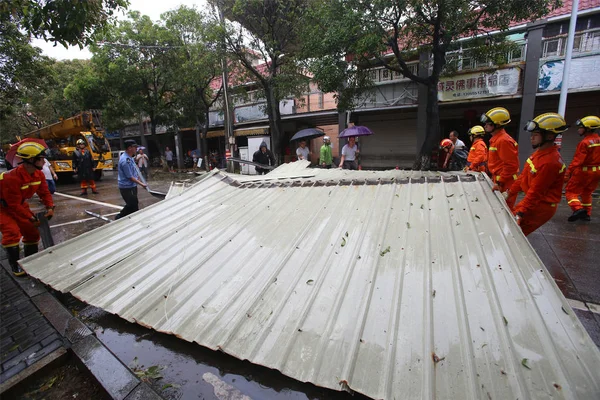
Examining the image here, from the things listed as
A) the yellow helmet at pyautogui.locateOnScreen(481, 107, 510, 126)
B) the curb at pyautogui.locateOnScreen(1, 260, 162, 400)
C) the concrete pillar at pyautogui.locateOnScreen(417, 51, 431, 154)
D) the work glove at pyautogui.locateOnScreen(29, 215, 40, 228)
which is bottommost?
the curb at pyautogui.locateOnScreen(1, 260, 162, 400)

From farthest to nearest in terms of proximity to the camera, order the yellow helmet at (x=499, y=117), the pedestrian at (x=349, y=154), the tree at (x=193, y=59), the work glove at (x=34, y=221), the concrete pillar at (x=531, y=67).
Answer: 1. the tree at (x=193, y=59)
2. the concrete pillar at (x=531, y=67)
3. the pedestrian at (x=349, y=154)
4. the yellow helmet at (x=499, y=117)
5. the work glove at (x=34, y=221)

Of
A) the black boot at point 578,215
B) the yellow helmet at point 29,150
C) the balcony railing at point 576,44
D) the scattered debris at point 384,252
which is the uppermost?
the balcony railing at point 576,44

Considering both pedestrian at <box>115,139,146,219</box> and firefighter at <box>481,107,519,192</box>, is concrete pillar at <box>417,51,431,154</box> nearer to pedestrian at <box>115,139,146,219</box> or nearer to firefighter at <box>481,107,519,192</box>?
firefighter at <box>481,107,519,192</box>

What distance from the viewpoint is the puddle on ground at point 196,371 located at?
167 centimetres

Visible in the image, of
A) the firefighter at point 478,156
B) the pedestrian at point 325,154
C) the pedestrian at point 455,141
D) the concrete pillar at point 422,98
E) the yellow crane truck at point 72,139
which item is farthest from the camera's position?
the yellow crane truck at point 72,139

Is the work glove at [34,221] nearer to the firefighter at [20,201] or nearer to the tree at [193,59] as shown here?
the firefighter at [20,201]

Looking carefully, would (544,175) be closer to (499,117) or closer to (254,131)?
(499,117)

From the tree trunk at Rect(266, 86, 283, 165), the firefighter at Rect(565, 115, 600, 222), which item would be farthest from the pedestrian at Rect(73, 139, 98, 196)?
the firefighter at Rect(565, 115, 600, 222)

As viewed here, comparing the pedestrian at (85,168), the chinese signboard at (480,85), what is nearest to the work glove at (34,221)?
the pedestrian at (85,168)

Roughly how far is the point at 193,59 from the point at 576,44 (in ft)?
47.2

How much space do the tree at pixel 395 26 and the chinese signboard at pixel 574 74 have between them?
2067 millimetres

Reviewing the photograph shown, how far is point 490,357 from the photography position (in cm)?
142

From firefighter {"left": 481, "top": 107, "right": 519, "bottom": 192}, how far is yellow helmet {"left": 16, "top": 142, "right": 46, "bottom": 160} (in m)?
6.21

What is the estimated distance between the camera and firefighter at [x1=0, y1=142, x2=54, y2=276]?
3631 millimetres
